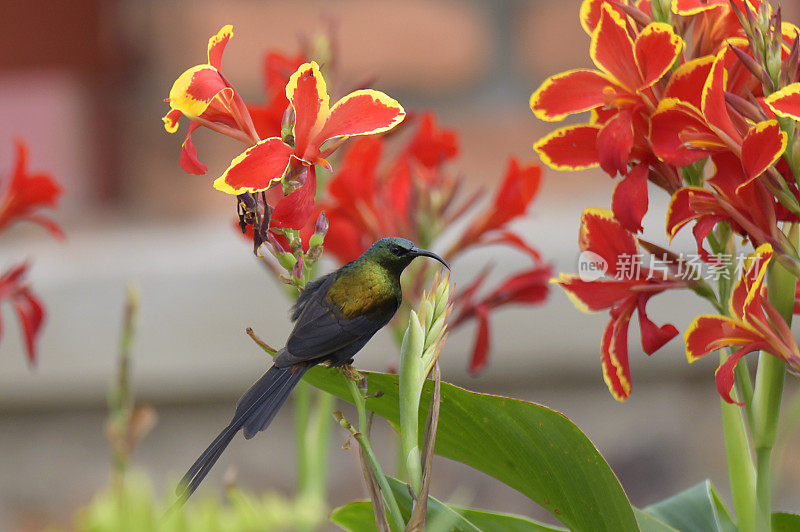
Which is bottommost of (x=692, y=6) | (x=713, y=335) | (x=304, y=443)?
(x=304, y=443)

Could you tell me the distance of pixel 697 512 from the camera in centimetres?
45

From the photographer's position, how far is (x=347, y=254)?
0.62 metres

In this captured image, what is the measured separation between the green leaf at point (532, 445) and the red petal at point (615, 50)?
0.13m

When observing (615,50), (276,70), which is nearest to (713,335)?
(615,50)

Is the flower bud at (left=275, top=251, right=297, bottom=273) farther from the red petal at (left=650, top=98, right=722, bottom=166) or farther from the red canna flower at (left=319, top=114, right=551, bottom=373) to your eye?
the red canna flower at (left=319, top=114, right=551, bottom=373)

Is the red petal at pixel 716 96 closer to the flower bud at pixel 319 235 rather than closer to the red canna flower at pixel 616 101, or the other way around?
the red canna flower at pixel 616 101

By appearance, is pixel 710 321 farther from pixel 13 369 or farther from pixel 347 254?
pixel 13 369

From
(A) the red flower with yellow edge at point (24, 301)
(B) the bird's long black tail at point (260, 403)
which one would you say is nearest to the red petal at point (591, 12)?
(B) the bird's long black tail at point (260, 403)

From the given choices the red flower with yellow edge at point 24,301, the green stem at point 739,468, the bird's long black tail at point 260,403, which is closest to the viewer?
the bird's long black tail at point 260,403

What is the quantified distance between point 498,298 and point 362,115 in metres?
0.33

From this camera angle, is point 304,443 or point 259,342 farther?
point 304,443

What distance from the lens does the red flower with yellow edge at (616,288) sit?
39 cm

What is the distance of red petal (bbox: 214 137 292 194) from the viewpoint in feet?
0.99

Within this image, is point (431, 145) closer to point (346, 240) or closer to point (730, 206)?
point (346, 240)
